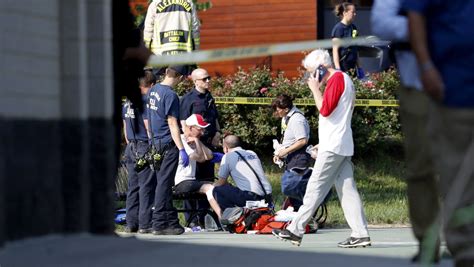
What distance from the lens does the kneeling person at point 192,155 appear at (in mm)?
Result: 14188

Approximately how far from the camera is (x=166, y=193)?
44.5ft

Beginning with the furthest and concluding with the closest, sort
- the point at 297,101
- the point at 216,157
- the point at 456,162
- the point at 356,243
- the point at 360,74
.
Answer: the point at 360,74 → the point at 297,101 → the point at 216,157 → the point at 356,243 → the point at 456,162

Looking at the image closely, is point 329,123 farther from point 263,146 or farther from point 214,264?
point 263,146

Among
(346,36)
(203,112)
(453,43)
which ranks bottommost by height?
(203,112)

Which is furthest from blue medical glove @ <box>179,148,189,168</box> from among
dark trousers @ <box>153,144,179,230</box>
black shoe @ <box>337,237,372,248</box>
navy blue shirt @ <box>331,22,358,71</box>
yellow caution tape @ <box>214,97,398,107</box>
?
navy blue shirt @ <box>331,22,358,71</box>

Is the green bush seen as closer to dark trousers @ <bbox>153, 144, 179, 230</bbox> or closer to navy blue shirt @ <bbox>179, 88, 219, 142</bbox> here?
navy blue shirt @ <bbox>179, 88, 219, 142</bbox>

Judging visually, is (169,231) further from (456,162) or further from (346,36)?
(456,162)

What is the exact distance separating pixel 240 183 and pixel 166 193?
92 centimetres

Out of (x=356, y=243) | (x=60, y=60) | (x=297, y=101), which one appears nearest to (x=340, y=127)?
(x=356, y=243)

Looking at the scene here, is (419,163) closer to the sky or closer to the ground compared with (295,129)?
closer to the ground

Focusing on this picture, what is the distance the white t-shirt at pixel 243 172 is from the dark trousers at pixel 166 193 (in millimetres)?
660

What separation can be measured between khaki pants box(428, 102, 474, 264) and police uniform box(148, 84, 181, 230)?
7.29 m

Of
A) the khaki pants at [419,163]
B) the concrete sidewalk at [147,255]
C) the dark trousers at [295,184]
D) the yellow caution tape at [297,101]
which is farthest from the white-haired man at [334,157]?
the yellow caution tape at [297,101]

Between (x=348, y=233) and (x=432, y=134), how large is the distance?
6555 millimetres
